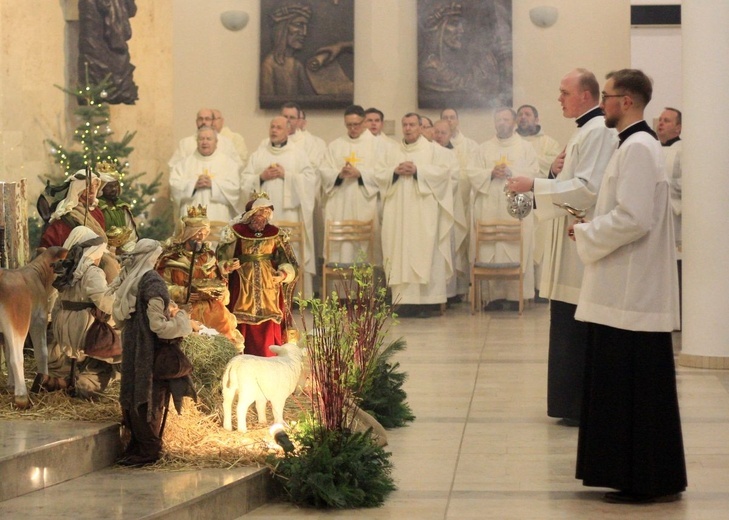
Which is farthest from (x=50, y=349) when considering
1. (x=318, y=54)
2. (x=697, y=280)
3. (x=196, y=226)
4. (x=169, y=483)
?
(x=318, y=54)

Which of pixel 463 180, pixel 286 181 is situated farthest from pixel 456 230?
pixel 286 181

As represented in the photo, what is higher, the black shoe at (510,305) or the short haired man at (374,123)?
the short haired man at (374,123)

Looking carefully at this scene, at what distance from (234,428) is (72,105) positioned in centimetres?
834

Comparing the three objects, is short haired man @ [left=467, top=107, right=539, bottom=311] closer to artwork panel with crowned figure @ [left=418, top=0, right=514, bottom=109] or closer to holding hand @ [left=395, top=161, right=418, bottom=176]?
holding hand @ [left=395, top=161, right=418, bottom=176]

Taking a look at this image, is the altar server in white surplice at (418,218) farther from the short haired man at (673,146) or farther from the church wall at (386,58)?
the church wall at (386,58)

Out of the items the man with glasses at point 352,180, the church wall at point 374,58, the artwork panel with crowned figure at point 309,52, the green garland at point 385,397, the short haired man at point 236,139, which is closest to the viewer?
the green garland at point 385,397

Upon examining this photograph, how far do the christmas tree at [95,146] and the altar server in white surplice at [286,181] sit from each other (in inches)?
51.7

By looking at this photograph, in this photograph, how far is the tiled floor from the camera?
596 centimetres

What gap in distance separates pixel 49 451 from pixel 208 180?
30.4ft

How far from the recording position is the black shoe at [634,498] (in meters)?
5.96

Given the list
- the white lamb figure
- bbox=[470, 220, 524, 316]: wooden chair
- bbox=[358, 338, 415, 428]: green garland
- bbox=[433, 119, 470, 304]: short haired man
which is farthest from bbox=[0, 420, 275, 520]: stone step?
bbox=[433, 119, 470, 304]: short haired man

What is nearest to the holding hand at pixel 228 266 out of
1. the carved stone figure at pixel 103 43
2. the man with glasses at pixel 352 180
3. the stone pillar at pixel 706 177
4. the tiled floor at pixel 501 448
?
the tiled floor at pixel 501 448

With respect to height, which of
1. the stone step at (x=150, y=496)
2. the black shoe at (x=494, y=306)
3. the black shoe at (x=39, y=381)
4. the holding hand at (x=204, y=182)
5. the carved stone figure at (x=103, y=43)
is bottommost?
the stone step at (x=150, y=496)

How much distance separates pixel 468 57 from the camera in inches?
688
